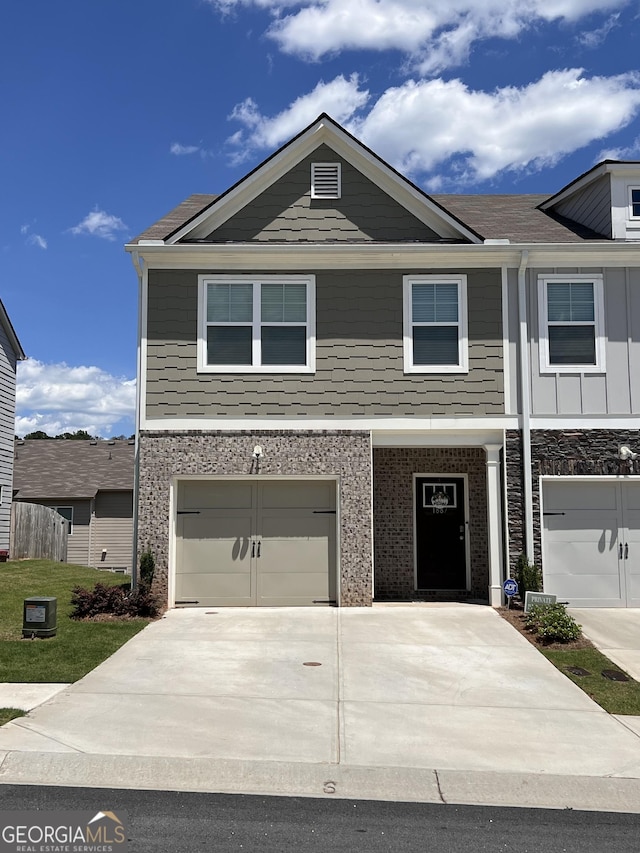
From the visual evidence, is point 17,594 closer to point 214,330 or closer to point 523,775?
point 214,330

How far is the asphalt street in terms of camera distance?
16.4 ft

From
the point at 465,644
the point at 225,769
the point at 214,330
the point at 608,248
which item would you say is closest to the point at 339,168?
the point at 214,330

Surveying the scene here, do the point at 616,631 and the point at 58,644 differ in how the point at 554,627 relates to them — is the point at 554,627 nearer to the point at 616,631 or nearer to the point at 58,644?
the point at 616,631

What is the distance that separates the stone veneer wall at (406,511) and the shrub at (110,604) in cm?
462

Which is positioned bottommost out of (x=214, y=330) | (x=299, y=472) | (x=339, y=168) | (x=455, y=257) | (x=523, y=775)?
(x=523, y=775)

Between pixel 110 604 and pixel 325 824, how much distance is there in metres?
7.77

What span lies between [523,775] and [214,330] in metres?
9.39

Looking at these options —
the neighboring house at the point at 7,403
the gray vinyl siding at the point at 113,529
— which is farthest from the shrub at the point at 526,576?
the gray vinyl siding at the point at 113,529

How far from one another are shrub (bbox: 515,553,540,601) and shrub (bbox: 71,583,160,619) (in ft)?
19.8

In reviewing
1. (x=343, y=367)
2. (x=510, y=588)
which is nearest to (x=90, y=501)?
(x=343, y=367)

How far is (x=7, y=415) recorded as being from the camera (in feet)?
81.8

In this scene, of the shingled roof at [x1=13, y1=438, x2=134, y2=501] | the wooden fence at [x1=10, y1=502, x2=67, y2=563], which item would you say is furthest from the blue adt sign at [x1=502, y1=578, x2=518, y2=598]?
the shingled roof at [x1=13, y1=438, x2=134, y2=501]

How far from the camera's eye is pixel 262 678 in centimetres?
908

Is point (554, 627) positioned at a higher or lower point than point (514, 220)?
lower
